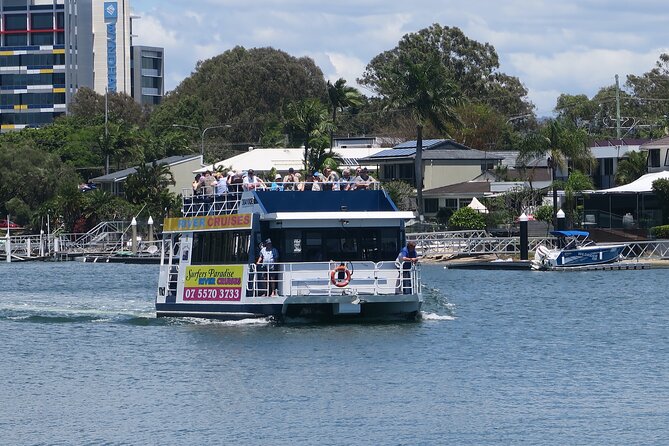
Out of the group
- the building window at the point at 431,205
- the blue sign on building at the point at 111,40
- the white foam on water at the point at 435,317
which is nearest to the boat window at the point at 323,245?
the white foam on water at the point at 435,317

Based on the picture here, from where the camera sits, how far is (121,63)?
195m

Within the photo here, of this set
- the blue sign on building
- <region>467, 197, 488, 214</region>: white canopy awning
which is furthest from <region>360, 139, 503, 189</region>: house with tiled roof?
the blue sign on building

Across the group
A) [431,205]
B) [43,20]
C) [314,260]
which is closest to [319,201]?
[314,260]

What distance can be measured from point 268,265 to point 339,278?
2066 millimetres

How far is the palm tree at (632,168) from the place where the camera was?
98125 mm

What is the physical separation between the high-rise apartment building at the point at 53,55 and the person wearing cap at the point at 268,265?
154 m

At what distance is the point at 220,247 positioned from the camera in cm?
4306

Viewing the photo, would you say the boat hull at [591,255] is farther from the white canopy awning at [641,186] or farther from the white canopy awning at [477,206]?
the white canopy awning at [477,206]

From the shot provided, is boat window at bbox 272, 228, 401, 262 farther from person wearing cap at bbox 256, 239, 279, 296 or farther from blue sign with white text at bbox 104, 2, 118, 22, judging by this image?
blue sign with white text at bbox 104, 2, 118, 22

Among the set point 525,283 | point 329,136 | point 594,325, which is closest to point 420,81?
point 329,136

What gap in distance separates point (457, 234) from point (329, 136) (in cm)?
2625

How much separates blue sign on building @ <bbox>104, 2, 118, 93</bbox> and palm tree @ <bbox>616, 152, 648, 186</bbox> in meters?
106

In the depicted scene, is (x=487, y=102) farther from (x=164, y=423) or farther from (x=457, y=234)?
(x=164, y=423)

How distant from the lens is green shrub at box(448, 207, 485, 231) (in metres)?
94.3
